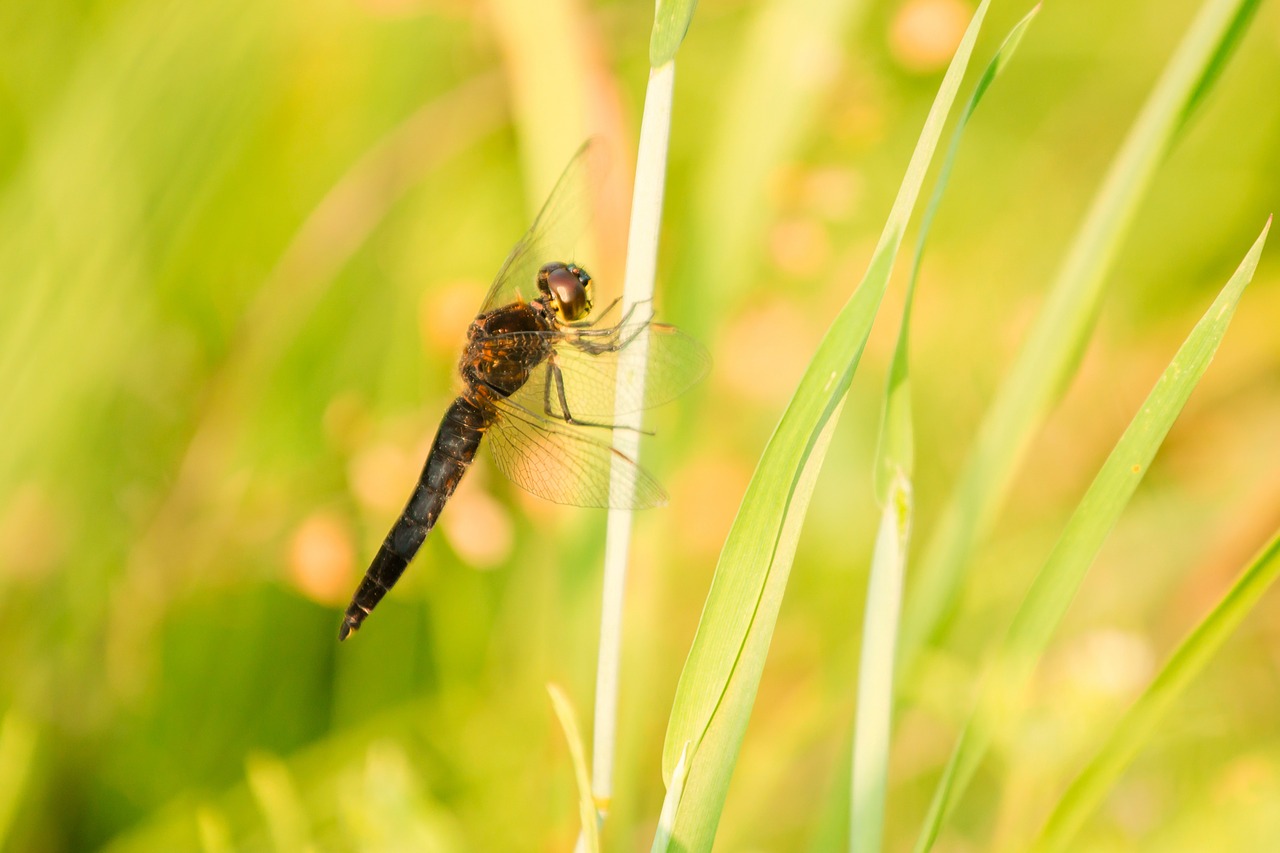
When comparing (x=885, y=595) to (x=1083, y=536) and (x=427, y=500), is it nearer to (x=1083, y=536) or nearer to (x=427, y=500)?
(x=1083, y=536)

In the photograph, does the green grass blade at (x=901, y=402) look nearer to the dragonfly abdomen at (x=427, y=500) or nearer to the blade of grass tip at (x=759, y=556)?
the blade of grass tip at (x=759, y=556)

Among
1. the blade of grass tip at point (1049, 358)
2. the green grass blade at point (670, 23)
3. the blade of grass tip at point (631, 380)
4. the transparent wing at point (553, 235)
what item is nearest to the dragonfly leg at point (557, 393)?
the transparent wing at point (553, 235)

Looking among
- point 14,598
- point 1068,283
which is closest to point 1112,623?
point 1068,283

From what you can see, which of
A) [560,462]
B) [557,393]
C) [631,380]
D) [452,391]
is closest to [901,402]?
[631,380]

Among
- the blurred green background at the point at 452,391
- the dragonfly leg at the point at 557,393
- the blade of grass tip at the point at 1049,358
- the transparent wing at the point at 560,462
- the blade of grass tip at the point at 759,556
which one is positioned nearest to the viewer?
the blade of grass tip at the point at 759,556

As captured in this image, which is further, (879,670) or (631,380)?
(631,380)

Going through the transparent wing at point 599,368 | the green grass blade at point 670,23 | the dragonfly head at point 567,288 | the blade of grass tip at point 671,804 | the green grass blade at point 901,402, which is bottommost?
the blade of grass tip at point 671,804

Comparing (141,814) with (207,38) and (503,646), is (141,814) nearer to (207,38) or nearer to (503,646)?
(503,646)
